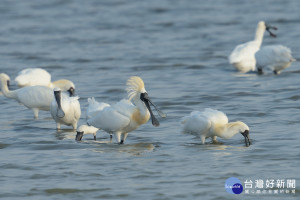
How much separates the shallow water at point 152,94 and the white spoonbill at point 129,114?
0.28 metres

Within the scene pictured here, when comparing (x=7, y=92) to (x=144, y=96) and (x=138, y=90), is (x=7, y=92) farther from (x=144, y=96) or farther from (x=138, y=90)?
(x=144, y=96)

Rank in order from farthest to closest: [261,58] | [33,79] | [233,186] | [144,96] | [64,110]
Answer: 1. [261,58]
2. [33,79]
3. [64,110]
4. [144,96]
5. [233,186]

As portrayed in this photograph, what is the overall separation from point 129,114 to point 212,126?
1.23m

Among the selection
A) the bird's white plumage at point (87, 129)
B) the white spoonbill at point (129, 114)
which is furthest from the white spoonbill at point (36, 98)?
the white spoonbill at point (129, 114)

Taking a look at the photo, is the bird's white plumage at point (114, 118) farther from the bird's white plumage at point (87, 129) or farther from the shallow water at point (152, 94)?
the shallow water at point (152, 94)

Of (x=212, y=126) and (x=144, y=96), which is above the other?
(x=144, y=96)

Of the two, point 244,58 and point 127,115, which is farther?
point 244,58

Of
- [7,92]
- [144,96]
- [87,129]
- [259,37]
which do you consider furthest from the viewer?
[259,37]

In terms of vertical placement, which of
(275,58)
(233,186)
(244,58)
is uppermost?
(244,58)

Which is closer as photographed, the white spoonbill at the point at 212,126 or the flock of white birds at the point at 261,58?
the white spoonbill at the point at 212,126

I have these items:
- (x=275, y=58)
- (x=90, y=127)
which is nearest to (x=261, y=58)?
(x=275, y=58)

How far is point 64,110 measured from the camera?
1254cm

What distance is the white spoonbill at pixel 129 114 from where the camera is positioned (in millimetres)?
11188

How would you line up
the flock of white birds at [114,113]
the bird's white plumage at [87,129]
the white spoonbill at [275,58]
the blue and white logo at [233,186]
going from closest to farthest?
the blue and white logo at [233,186]
the flock of white birds at [114,113]
the bird's white plumage at [87,129]
the white spoonbill at [275,58]
